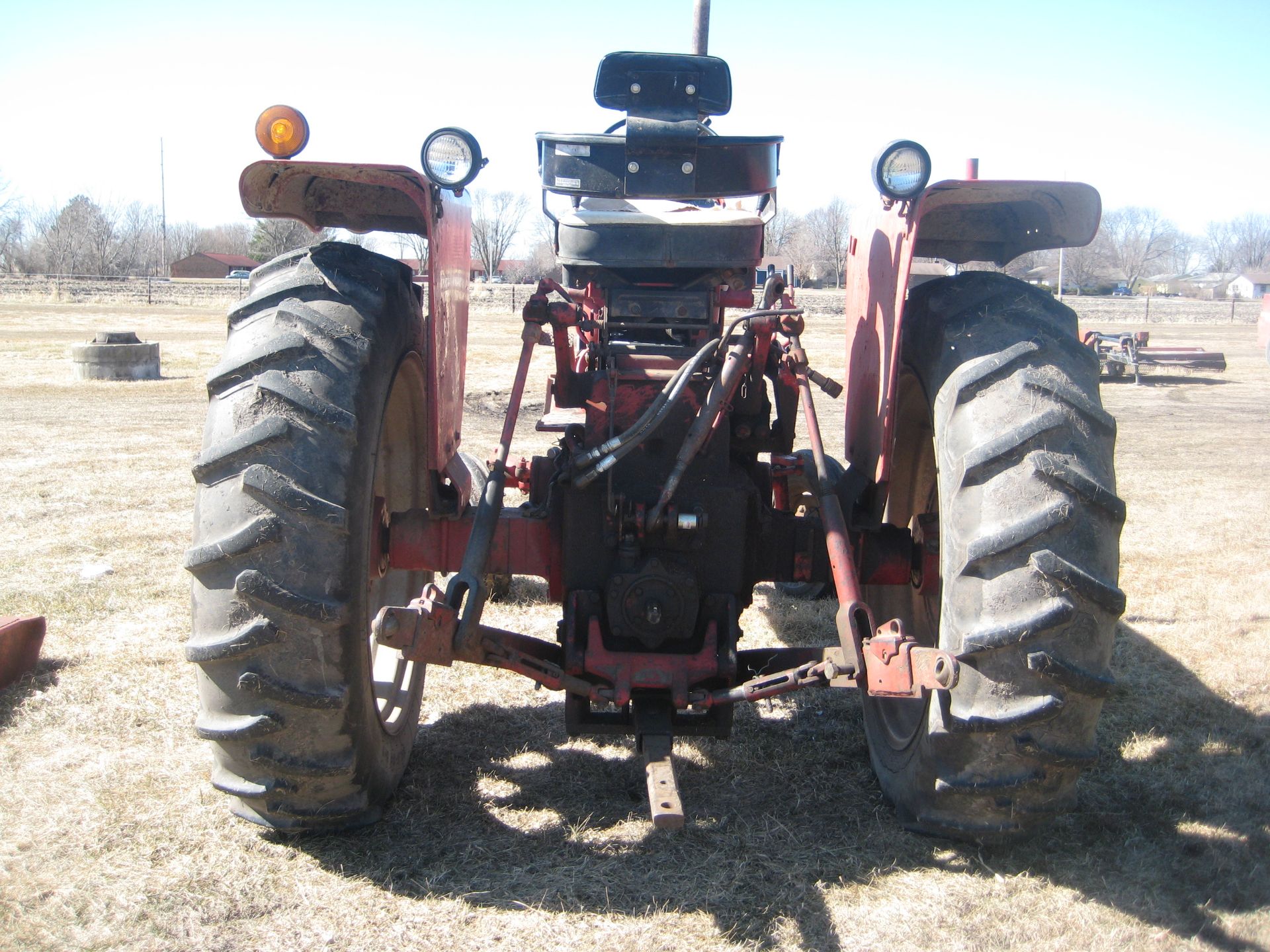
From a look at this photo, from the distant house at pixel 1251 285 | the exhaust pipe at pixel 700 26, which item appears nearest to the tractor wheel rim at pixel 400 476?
the exhaust pipe at pixel 700 26

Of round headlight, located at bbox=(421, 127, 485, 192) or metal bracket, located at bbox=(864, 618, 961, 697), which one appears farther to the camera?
round headlight, located at bbox=(421, 127, 485, 192)

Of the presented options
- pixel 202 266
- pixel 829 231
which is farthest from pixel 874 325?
pixel 202 266

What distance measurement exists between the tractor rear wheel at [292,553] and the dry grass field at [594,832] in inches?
12.4

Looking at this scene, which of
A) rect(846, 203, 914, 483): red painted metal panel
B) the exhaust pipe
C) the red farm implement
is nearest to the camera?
rect(846, 203, 914, 483): red painted metal panel

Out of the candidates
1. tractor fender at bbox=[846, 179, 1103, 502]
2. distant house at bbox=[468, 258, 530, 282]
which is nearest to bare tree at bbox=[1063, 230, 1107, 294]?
distant house at bbox=[468, 258, 530, 282]

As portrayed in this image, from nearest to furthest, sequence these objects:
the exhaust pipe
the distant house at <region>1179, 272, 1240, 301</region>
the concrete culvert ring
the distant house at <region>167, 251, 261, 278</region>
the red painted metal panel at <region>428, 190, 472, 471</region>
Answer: the red painted metal panel at <region>428, 190, 472, 471</region>, the exhaust pipe, the concrete culvert ring, the distant house at <region>1179, 272, 1240, 301</region>, the distant house at <region>167, 251, 261, 278</region>

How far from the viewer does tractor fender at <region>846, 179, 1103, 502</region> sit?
325 centimetres

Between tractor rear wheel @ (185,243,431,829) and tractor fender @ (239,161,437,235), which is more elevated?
tractor fender @ (239,161,437,235)

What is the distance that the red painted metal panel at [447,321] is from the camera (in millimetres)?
3510

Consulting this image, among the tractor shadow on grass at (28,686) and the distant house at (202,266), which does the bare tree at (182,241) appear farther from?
the tractor shadow on grass at (28,686)

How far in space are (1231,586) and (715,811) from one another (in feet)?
14.3

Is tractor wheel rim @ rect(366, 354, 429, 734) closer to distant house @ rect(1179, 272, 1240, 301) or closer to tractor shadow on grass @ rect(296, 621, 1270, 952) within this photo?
tractor shadow on grass @ rect(296, 621, 1270, 952)

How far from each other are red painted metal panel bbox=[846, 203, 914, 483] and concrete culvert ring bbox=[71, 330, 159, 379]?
15.2 m

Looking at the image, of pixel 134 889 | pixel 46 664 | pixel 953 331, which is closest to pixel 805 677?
pixel 953 331
